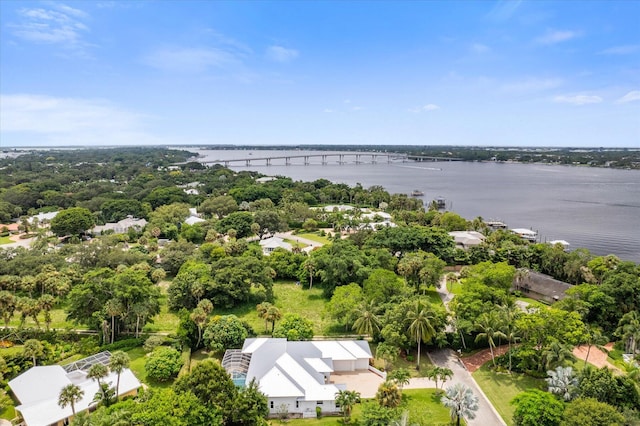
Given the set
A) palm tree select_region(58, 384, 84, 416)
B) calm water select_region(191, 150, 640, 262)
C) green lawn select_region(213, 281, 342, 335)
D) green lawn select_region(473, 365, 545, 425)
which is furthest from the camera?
calm water select_region(191, 150, 640, 262)

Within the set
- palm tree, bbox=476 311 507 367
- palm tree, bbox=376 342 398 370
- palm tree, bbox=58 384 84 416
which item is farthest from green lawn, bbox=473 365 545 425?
palm tree, bbox=58 384 84 416

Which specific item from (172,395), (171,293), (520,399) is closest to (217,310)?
(171,293)

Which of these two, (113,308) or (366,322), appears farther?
(113,308)

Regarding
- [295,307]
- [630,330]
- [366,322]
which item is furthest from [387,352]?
[630,330]

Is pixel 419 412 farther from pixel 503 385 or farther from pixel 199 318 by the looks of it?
pixel 199 318

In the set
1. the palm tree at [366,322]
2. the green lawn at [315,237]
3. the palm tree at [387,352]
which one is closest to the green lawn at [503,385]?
the palm tree at [387,352]

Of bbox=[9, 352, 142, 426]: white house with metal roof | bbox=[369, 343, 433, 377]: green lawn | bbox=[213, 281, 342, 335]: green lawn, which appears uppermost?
bbox=[9, 352, 142, 426]: white house with metal roof

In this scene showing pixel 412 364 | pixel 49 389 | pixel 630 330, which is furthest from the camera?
pixel 412 364

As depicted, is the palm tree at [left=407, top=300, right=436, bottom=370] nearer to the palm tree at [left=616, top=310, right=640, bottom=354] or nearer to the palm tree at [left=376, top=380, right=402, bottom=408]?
the palm tree at [left=376, top=380, right=402, bottom=408]
